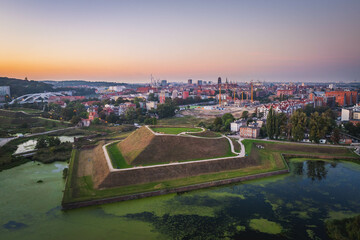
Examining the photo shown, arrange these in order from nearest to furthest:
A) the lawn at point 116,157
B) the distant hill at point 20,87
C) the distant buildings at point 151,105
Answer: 1. the lawn at point 116,157
2. the distant buildings at point 151,105
3. the distant hill at point 20,87

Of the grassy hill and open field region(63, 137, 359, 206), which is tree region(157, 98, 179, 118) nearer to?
open field region(63, 137, 359, 206)

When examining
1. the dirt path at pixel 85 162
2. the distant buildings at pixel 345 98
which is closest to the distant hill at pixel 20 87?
the dirt path at pixel 85 162

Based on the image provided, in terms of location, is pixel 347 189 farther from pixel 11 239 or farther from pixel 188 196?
pixel 11 239

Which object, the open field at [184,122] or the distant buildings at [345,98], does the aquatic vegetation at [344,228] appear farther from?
the distant buildings at [345,98]

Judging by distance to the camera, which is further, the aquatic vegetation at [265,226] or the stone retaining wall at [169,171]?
the stone retaining wall at [169,171]

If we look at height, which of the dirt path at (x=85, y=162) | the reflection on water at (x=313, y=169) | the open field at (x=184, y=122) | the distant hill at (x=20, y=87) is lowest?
the reflection on water at (x=313, y=169)

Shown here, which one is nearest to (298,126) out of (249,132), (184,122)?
(249,132)

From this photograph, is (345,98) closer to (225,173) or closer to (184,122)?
(184,122)
